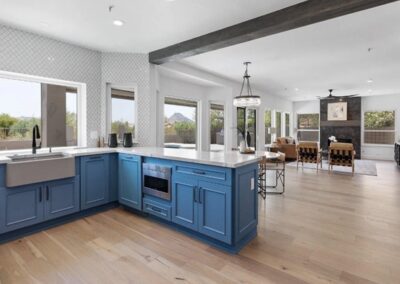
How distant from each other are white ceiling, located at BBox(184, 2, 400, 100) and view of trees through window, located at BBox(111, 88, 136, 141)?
4.74ft

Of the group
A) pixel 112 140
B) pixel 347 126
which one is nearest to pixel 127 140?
pixel 112 140

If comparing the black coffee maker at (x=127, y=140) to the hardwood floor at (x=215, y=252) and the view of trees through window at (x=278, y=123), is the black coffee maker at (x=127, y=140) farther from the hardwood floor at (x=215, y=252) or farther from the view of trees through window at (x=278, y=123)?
the view of trees through window at (x=278, y=123)

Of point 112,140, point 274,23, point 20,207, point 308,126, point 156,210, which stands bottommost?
point 156,210

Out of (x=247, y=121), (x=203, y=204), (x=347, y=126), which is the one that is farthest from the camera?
(x=347, y=126)

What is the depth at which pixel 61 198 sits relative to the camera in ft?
10.0

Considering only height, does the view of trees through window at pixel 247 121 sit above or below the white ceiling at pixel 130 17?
below

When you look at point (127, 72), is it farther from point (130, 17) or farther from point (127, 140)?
point (130, 17)

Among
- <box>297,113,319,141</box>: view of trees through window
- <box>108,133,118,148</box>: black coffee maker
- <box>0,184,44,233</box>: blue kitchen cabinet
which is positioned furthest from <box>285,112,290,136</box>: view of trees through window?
<box>0,184,44,233</box>: blue kitchen cabinet

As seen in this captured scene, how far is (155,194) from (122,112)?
2.01 m

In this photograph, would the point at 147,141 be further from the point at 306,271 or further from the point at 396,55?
the point at 396,55

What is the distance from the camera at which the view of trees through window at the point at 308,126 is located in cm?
1150

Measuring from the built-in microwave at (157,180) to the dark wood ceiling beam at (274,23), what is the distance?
6.25 ft

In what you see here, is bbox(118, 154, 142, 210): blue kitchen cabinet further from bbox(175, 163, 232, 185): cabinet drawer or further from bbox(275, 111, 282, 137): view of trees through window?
bbox(275, 111, 282, 137): view of trees through window

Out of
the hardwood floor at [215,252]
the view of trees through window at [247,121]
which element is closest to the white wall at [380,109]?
the view of trees through window at [247,121]
